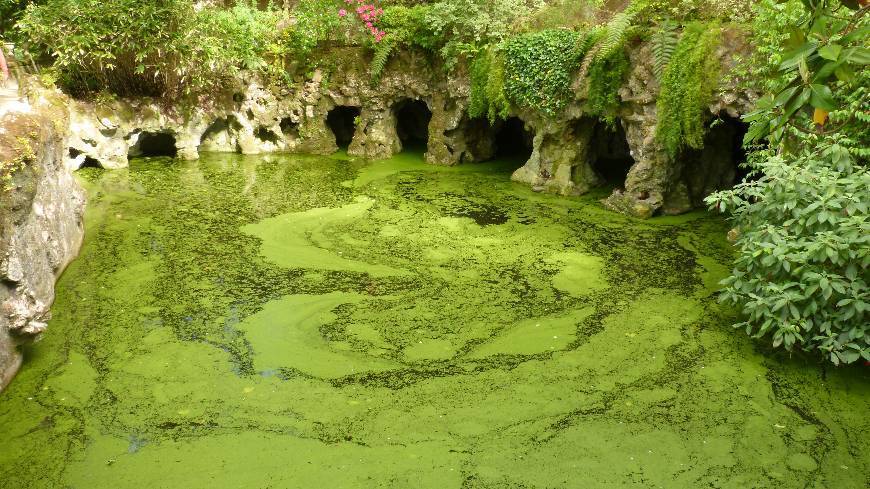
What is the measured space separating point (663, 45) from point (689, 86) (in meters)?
0.62

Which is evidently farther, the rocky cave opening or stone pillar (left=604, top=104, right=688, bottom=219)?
the rocky cave opening

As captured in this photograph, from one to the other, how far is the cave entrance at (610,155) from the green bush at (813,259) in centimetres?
443

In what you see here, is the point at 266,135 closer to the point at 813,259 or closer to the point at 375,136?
the point at 375,136

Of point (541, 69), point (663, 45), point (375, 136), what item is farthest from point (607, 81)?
point (375, 136)

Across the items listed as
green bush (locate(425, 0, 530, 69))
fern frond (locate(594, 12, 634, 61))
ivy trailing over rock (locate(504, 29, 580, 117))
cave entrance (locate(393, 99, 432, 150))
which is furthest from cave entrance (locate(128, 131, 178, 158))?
fern frond (locate(594, 12, 634, 61))

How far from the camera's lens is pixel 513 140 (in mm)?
11836

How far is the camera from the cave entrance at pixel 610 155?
9.31 meters

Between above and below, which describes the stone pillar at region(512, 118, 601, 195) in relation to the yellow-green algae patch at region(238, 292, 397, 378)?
above

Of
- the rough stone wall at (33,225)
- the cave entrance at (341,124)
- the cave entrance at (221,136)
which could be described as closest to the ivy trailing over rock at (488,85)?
the cave entrance at (341,124)

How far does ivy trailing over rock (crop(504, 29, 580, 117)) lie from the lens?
8.10m

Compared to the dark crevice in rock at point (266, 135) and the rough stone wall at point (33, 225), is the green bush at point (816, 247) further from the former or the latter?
the dark crevice in rock at point (266, 135)

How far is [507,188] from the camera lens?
29.6ft

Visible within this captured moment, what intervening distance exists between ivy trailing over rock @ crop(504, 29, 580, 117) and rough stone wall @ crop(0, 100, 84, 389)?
5.59m

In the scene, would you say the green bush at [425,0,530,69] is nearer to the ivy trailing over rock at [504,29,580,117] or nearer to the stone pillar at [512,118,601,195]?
the ivy trailing over rock at [504,29,580,117]
